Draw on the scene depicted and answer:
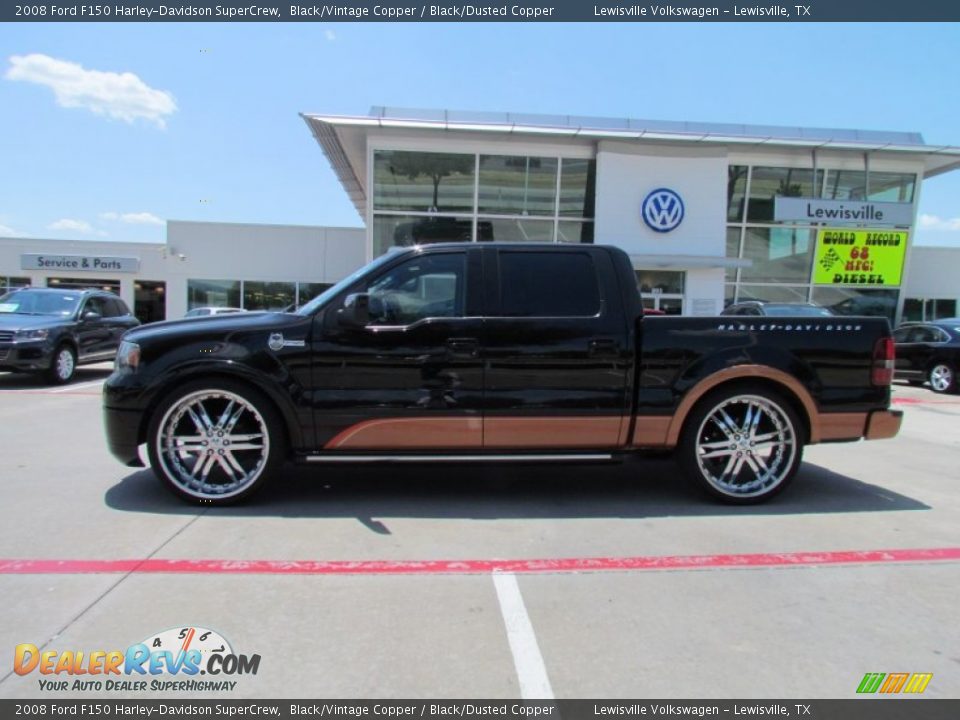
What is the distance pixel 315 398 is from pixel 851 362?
4.15 meters

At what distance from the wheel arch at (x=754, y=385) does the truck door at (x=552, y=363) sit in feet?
1.42

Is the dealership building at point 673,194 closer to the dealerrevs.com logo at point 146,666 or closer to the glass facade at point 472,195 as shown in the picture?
the glass facade at point 472,195

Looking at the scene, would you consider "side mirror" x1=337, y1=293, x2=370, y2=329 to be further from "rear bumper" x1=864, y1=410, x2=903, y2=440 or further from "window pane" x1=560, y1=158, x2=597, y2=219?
"window pane" x1=560, y1=158, x2=597, y2=219

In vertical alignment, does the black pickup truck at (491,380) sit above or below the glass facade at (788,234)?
below

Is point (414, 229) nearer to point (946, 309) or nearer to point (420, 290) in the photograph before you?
point (420, 290)

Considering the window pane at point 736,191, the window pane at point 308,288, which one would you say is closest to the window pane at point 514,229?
the window pane at point 736,191

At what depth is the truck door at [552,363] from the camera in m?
4.69

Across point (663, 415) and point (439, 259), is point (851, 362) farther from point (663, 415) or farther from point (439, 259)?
point (439, 259)

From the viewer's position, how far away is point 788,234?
2144cm

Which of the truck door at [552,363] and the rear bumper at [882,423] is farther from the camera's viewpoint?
the rear bumper at [882,423]

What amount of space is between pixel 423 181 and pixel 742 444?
52.1 feet

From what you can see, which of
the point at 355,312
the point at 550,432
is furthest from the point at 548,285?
the point at 355,312

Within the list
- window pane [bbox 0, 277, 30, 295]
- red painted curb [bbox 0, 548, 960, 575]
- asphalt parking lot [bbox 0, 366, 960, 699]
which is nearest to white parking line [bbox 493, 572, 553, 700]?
asphalt parking lot [bbox 0, 366, 960, 699]
